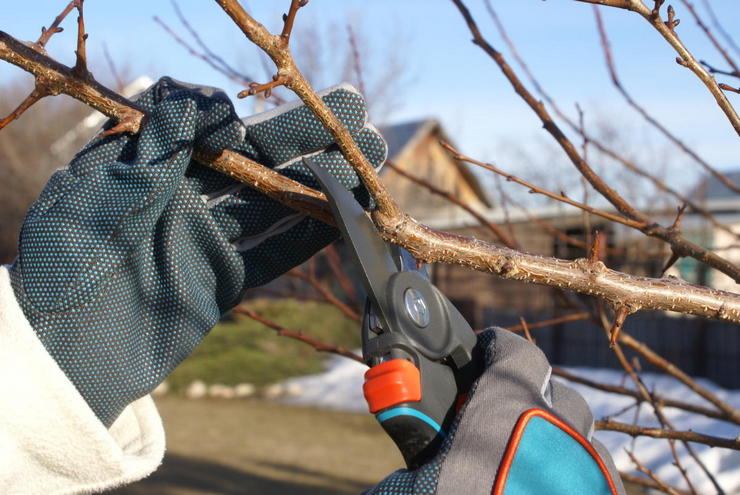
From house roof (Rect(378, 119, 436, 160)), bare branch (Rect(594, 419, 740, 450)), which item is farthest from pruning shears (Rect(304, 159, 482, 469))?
house roof (Rect(378, 119, 436, 160))

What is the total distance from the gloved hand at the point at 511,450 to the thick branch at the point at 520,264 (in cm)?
11

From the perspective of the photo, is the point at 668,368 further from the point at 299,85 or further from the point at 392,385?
the point at 299,85

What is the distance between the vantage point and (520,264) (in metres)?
1.00

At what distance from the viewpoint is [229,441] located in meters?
7.82

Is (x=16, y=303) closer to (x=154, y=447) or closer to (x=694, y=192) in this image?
(x=154, y=447)

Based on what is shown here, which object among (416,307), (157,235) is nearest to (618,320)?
(416,307)

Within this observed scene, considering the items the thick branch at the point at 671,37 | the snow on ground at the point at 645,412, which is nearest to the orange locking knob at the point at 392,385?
the thick branch at the point at 671,37

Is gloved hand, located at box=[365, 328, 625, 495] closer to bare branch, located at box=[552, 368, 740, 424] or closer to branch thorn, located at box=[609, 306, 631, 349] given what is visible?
branch thorn, located at box=[609, 306, 631, 349]

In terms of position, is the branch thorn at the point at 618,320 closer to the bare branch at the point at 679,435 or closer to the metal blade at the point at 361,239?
the metal blade at the point at 361,239

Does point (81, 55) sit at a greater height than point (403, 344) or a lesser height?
greater

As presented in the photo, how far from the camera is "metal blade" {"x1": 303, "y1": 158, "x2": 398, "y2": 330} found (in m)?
0.94

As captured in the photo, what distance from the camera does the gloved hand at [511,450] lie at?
2.75ft

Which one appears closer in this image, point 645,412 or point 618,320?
point 618,320

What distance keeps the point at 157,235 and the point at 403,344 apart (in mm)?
485
